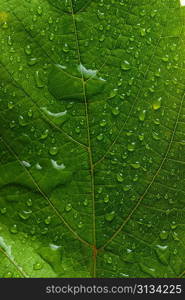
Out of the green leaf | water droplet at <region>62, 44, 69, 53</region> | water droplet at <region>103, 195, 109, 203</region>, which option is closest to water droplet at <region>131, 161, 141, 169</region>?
the green leaf

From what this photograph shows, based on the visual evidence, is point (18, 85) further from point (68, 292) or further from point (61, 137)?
point (68, 292)

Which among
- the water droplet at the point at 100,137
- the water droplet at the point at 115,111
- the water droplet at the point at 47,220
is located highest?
the water droplet at the point at 115,111

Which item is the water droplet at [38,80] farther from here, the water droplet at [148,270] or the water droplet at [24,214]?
the water droplet at [148,270]

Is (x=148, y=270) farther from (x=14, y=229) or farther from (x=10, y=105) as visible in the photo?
(x=10, y=105)

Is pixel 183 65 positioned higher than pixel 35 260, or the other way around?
pixel 183 65

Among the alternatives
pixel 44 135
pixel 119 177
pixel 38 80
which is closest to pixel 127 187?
pixel 119 177

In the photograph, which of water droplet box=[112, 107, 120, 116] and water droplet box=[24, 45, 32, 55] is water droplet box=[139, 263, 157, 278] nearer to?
water droplet box=[112, 107, 120, 116]

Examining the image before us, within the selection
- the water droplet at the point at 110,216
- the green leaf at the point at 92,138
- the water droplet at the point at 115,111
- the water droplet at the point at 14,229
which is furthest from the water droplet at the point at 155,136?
the water droplet at the point at 14,229

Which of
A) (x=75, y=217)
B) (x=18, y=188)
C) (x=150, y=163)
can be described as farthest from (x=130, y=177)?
(x=18, y=188)

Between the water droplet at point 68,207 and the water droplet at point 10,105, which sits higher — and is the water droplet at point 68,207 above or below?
below
